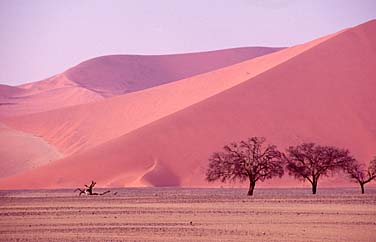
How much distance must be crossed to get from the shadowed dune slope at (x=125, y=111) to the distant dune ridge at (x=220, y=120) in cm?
23

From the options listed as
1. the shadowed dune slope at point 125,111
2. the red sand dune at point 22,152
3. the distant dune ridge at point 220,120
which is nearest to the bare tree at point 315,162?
the distant dune ridge at point 220,120

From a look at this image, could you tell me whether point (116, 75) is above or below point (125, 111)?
above

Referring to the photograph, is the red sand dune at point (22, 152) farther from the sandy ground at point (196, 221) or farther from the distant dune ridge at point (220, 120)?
the sandy ground at point (196, 221)

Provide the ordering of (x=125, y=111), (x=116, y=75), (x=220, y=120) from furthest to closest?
(x=116, y=75) < (x=125, y=111) < (x=220, y=120)

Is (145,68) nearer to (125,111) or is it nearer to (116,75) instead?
(116,75)

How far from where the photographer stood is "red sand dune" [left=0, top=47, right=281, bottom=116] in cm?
15862

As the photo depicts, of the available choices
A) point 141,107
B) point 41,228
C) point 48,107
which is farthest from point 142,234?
point 48,107

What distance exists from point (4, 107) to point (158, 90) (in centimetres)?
4851

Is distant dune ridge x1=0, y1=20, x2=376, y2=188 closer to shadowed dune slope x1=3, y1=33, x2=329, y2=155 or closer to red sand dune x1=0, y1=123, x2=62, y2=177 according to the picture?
shadowed dune slope x1=3, y1=33, x2=329, y2=155

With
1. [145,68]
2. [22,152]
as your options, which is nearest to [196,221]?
[22,152]

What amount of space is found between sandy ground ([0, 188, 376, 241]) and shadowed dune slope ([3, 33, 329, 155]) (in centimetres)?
5617

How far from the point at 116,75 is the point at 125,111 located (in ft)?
243

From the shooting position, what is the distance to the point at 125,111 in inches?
4018

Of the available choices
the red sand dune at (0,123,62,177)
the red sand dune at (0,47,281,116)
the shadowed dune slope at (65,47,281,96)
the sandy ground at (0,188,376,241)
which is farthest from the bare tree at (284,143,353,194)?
the shadowed dune slope at (65,47,281,96)
